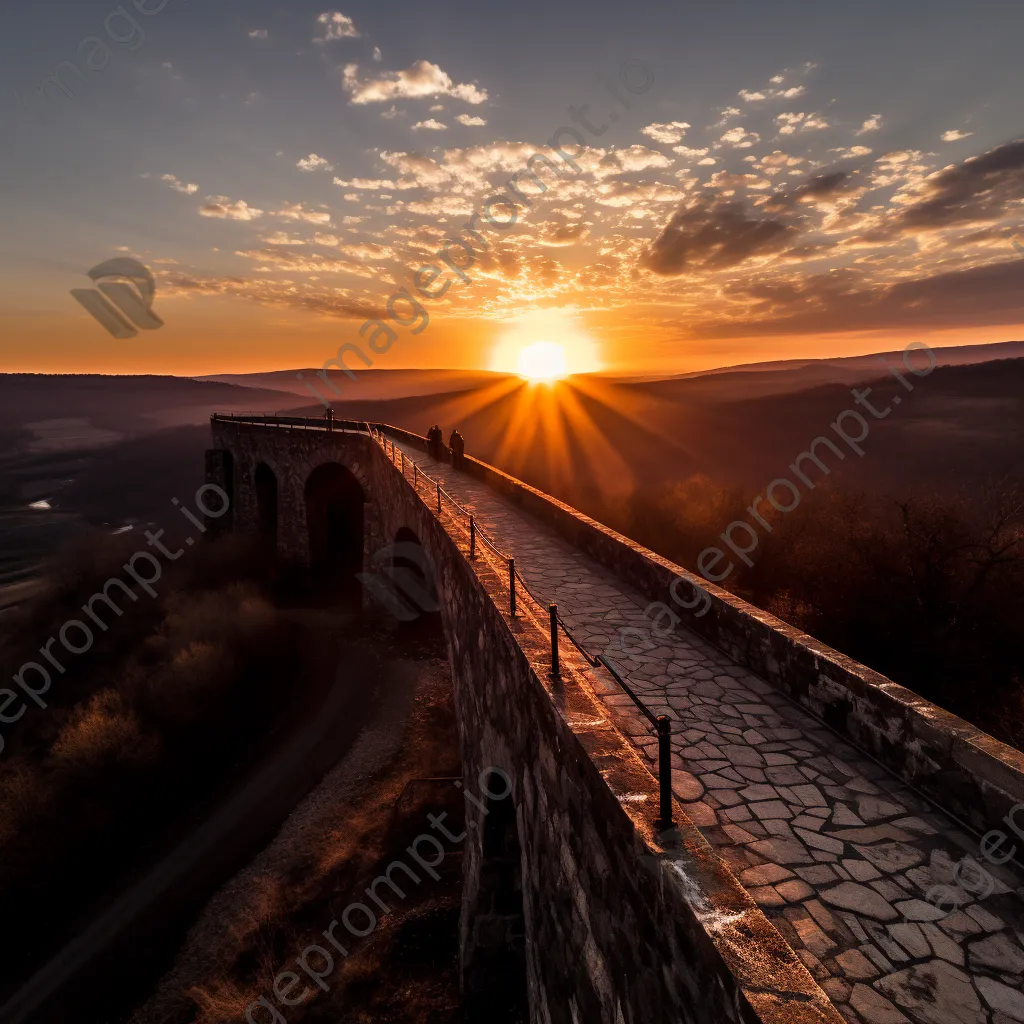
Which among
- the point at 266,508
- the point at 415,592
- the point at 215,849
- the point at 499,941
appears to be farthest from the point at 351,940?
the point at 266,508

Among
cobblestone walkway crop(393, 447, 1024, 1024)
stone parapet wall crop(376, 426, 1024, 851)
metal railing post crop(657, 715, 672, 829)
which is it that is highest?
metal railing post crop(657, 715, 672, 829)

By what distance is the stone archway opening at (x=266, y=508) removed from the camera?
31194 millimetres

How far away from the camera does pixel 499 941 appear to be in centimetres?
823

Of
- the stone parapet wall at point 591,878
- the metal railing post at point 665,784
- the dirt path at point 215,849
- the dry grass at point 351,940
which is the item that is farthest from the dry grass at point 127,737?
the metal railing post at point 665,784

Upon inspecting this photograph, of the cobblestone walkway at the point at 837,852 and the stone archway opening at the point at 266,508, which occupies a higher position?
the cobblestone walkway at the point at 837,852

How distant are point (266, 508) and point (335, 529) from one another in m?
4.63

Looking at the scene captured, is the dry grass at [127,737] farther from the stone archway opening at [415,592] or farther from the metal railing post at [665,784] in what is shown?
the metal railing post at [665,784]

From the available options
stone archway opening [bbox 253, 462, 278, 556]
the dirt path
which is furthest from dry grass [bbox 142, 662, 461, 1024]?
stone archway opening [bbox 253, 462, 278, 556]

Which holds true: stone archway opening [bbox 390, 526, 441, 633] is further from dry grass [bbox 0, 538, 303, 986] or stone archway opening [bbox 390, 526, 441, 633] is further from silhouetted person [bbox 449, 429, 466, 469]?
dry grass [bbox 0, 538, 303, 986]

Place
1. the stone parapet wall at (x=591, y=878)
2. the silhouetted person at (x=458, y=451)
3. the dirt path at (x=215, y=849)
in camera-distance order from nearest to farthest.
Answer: the stone parapet wall at (x=591, y=878)
the dirt path at (x=215, y=849)
the silhouetted person at (x=458, y=451)

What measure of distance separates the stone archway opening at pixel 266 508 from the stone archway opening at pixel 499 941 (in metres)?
25.9

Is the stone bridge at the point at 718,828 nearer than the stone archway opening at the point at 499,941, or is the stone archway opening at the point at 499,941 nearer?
the stone bridge at the point at 718,828

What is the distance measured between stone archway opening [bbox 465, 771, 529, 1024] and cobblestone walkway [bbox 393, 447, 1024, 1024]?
133 inches

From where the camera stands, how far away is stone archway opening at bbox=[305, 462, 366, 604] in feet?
89.2
